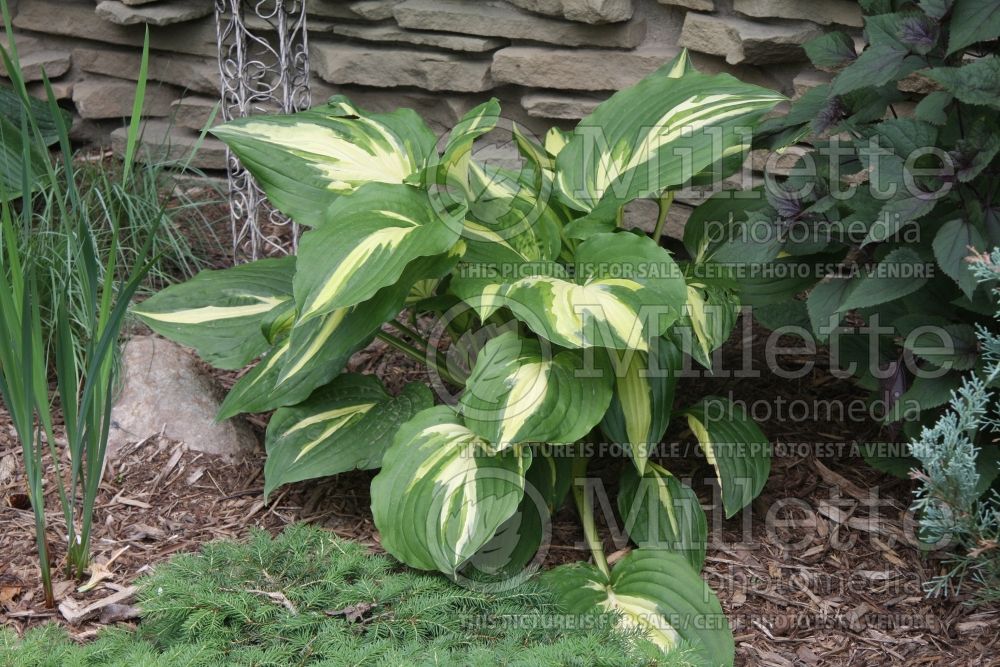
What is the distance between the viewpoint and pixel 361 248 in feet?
6.56

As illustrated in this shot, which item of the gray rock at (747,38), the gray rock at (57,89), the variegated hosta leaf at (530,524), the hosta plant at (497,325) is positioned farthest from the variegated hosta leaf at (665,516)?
the gray rock at (57,89)

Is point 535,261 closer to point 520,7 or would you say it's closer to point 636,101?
point 636,101

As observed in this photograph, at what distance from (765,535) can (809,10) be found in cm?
131

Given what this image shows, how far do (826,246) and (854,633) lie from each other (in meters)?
0.81

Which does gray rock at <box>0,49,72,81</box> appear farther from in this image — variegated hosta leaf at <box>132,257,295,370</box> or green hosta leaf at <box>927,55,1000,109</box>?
green hosta leaf at <box>927,55,1000,109</box>

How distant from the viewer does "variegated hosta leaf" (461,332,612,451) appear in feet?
6.48

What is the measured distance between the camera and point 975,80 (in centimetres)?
191

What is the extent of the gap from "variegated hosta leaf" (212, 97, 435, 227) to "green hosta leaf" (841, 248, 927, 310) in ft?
3.09

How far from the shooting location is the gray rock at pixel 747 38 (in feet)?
8.70

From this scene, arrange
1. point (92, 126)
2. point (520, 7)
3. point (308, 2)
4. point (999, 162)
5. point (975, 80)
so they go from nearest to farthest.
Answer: point (975, 80) → point (999, 162) → point (520, 7) → point (308, 2) → point (92, 126)

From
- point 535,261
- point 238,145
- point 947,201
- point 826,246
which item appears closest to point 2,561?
point 238,145

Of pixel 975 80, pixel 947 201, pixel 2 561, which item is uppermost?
pixel 975 80

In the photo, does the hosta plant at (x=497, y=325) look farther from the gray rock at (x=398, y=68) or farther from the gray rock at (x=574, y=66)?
the gray rock at (x=398, y=68)

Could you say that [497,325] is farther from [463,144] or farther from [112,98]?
[112,98]
